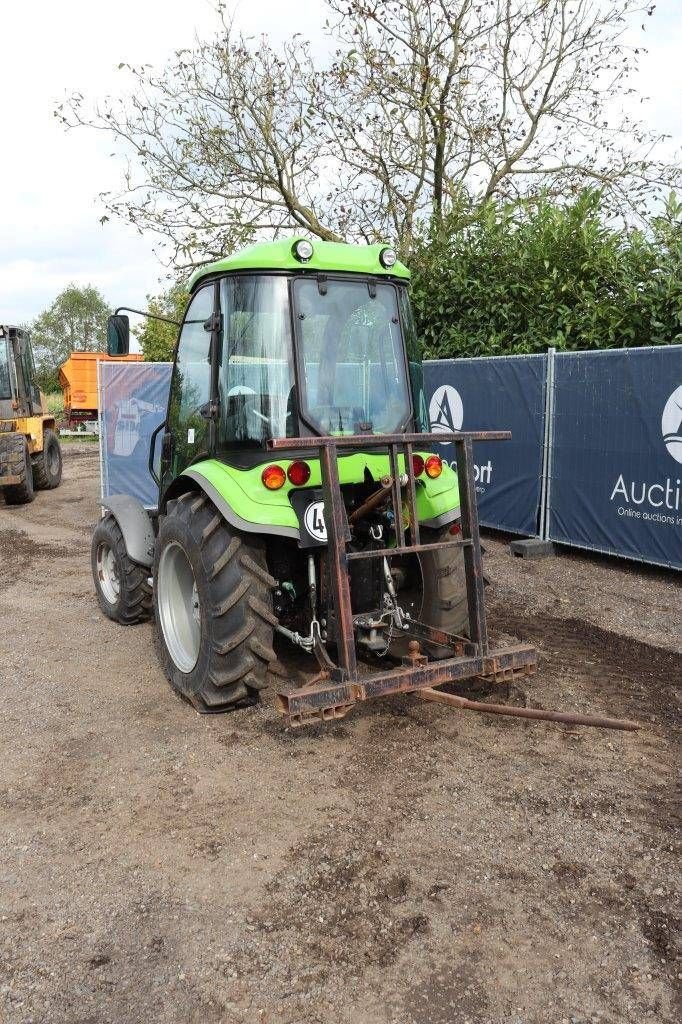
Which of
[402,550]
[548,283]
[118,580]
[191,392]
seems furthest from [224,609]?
[548,283]

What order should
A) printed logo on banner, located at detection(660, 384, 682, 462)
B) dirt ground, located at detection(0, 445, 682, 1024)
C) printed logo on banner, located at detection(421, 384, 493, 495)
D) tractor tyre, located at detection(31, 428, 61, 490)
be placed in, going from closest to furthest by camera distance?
dirt ground, located at detection(0, 445, 682, 1024), printed logo on banner, located at detection(660, 384, 682, 462), printed logo on banner, located at detection(421, 384, 493, 495), tractor tyre, located at detection(31, 428, 61, 490)

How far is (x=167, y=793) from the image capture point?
3545 millimetres

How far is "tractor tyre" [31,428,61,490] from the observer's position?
44.9 feet

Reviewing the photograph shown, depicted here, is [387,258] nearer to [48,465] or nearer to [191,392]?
[191,392]

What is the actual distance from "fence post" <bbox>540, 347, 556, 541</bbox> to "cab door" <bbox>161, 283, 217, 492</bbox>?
14.2 feet

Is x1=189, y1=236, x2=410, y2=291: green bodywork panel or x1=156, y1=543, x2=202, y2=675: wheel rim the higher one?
x1=189, y1=236, x2=410, y2=291: green bodywork panel

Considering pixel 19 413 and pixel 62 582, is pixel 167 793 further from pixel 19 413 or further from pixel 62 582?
pixel 19 413

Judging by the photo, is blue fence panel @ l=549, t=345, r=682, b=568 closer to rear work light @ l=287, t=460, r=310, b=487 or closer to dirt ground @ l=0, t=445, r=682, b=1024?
dirt ground @ l=0, t=445, r=682, b=1024

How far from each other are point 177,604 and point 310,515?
A: 4.05 feet

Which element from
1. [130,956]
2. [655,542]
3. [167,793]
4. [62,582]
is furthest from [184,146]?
[130,956]

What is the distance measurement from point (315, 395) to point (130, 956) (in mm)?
2641

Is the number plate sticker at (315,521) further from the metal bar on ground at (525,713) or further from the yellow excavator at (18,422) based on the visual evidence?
the yellow excavator at (18,422)

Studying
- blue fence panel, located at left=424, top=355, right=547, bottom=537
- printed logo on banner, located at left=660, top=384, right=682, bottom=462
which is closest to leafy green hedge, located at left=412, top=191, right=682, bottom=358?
blue fence panel, located at left=424, top=355, right=547, bottom=537

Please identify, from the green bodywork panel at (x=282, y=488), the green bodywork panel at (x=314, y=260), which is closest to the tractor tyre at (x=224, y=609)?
the green bodywork panel at (x=282, y=488)
